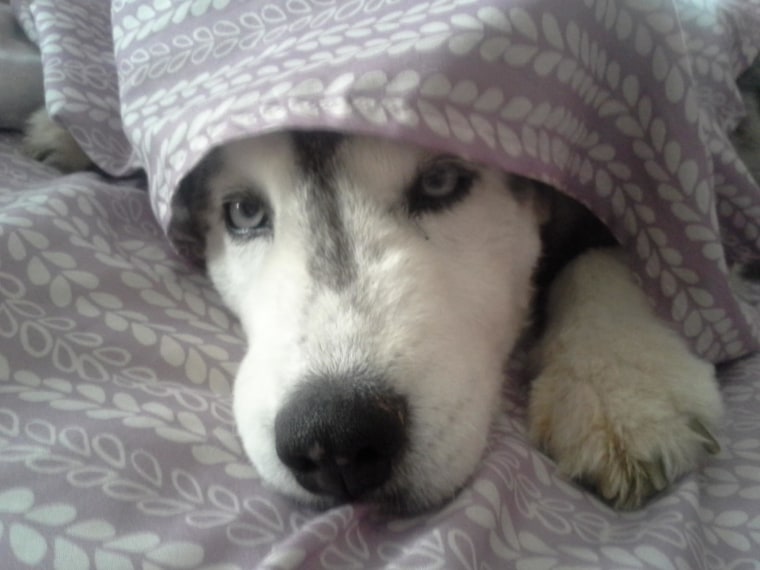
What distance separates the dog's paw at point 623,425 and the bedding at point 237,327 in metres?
0.03

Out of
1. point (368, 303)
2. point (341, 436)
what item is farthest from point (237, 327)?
point (341, 436)

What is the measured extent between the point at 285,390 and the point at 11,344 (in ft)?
1.29

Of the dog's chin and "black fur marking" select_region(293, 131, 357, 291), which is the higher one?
"black fur marking" select_region(293, 131, 357, 291)

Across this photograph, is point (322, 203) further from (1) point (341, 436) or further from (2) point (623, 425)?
(2) point (623, 425)

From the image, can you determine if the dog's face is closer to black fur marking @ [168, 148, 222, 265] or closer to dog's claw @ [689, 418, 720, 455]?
black fur marking @ [168, 148, 222, 265]

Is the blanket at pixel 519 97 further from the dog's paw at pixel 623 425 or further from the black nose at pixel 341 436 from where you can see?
the black nose at pixel 341 436

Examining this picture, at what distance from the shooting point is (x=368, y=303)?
3.09 feet

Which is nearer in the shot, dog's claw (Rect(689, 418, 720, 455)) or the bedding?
the bedding

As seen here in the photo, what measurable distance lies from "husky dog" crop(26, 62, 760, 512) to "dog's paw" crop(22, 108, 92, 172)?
1.78 ft

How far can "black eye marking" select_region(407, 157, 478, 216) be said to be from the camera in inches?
43.1

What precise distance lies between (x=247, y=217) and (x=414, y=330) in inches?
17.8

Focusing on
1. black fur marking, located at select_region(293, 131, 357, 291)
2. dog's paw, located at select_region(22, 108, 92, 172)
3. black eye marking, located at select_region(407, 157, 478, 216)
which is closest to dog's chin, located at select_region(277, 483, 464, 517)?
black fur marking, located at select_region(293, 131, 357, 291)

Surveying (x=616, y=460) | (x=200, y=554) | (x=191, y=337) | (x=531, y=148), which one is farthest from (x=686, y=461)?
(x=191, y=337)

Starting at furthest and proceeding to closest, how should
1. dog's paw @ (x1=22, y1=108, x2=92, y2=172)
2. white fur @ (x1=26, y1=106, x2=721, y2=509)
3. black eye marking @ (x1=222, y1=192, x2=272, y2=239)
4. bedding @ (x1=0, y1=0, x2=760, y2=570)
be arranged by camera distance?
dog's paw @ (x1=22, y1=108, x2=92, y2=172)
black eye marking @ (x1=222, y1=192, x2=272, y2=239)
white fur @ (x1=26, y1=106, x2=721, y2=509)
bedding @ (x1=0, y1=0, x2=760, y2=570)
